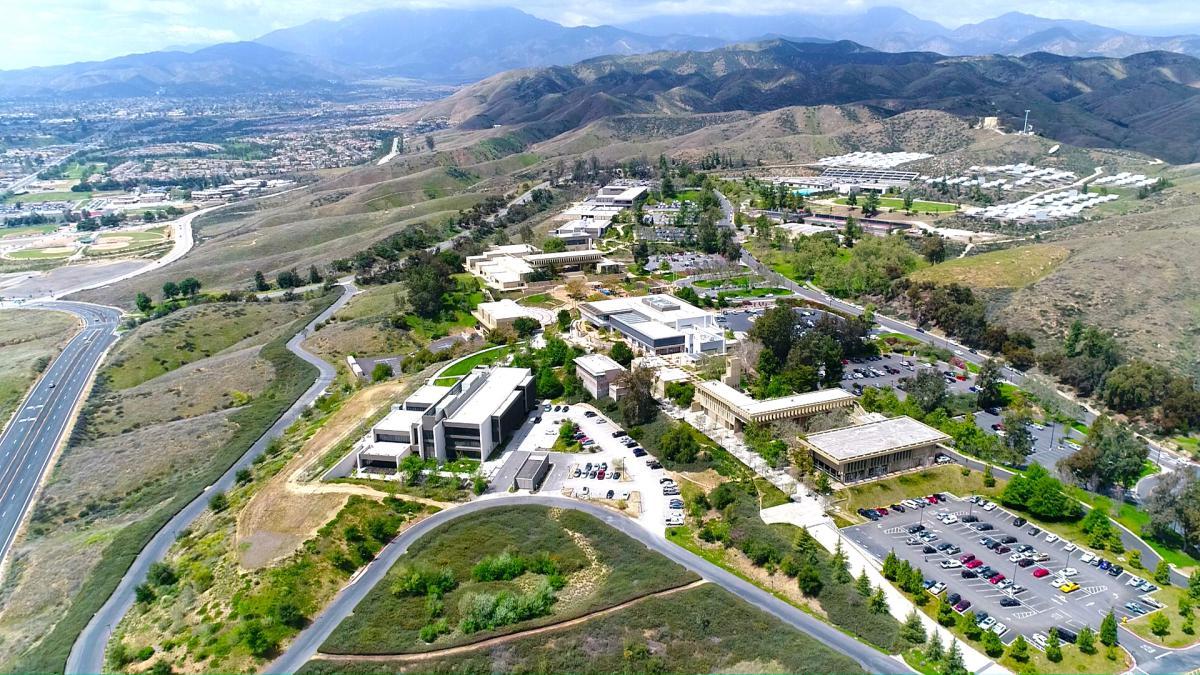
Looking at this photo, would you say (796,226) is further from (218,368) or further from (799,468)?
(218,368)

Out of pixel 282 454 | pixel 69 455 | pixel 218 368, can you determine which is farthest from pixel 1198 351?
pixel 69 455

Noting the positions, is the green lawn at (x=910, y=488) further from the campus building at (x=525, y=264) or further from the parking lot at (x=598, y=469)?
the campus building at (x=525, y=264)

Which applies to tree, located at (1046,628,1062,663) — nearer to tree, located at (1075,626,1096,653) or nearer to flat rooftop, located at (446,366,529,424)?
tree, located at (1075,626,1096,653)

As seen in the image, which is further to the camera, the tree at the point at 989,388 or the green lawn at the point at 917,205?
the green lawn at the point at 917,205

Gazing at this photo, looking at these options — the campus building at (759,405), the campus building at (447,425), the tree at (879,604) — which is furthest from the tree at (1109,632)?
the campus building at (447,425)

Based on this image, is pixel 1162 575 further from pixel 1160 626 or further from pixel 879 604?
pixel 879 604

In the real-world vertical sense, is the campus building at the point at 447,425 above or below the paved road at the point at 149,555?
above

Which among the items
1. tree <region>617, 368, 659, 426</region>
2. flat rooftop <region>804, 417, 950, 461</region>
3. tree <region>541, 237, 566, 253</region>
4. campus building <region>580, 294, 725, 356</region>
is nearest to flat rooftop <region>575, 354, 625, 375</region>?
tree <region>617, 368, 659, 426</region>
